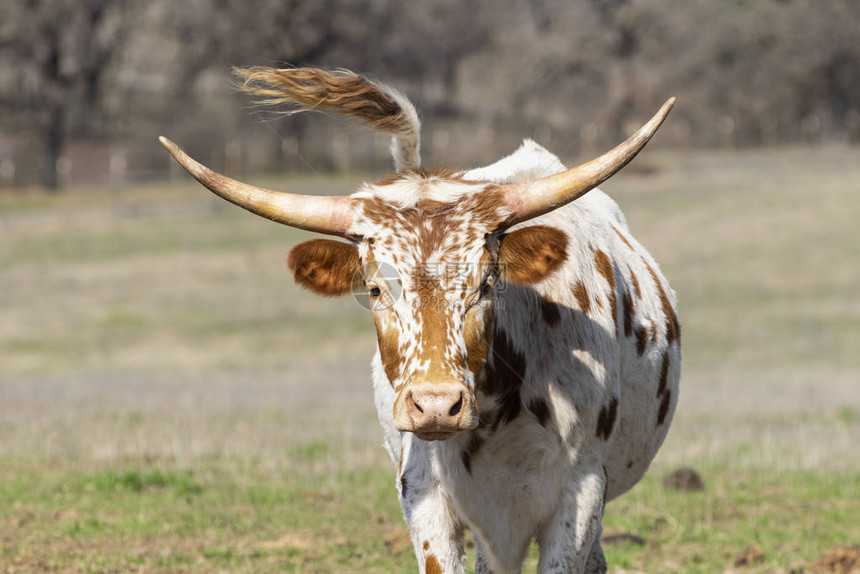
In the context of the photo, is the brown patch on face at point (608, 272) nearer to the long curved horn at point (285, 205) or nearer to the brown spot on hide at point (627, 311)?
the brown spot on hide at point (627, 311)

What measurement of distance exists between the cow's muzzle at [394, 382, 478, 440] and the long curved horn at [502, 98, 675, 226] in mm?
910

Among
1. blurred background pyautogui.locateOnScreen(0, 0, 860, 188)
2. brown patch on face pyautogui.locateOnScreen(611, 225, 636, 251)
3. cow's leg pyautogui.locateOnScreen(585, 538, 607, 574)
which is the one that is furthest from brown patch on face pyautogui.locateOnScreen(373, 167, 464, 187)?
blurred background pyautogui.locateOnScreen(0, 0, 860, 188)

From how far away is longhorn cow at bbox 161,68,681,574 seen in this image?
475cm

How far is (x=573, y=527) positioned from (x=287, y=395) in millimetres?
11998

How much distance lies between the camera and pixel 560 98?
68312mm

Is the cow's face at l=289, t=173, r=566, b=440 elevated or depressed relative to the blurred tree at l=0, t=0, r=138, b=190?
depressed

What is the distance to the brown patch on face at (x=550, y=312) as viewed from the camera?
552 centimetres

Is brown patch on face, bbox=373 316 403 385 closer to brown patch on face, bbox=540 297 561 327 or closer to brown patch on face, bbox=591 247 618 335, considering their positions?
brown patch on face, bbox=540 297 561 327

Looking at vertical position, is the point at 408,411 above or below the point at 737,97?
below

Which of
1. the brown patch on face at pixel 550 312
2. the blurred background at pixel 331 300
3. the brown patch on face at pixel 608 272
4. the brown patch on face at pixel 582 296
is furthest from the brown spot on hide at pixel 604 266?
the blurred background at pixel 331 300

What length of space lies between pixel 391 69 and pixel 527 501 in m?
65.2

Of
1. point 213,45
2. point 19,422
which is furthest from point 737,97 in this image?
point 19,422

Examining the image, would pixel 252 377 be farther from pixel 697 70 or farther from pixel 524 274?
pixel 697 70

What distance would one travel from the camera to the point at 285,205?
511 cm
